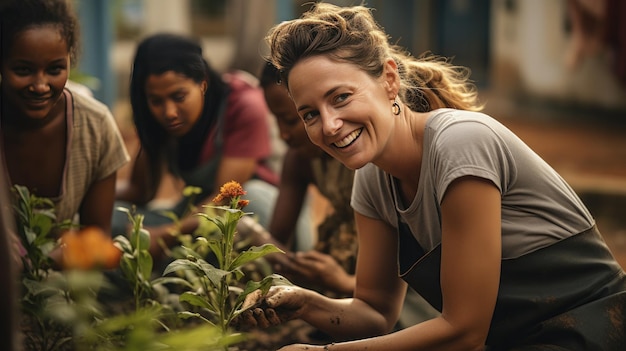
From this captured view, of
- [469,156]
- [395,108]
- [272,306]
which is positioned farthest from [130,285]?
[469,156]

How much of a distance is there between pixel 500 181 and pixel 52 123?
1.40 meters

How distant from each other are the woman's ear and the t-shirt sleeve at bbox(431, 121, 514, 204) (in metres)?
0.18

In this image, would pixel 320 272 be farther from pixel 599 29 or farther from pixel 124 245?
pixel 599 29

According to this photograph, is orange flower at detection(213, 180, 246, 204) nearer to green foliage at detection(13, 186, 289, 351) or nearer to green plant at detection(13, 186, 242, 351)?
green foliage at detection(13, 186, 289, 351)

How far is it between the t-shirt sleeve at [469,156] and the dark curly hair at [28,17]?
120 centimetres

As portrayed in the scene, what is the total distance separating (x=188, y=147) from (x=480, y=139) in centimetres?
207

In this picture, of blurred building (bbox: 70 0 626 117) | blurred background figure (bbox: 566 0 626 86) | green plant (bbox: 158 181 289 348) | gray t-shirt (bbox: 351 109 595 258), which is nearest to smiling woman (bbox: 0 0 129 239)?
green plant (bbox: 158 181 289 348)

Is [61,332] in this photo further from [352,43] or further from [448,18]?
[448,18]

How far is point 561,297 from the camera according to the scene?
282cm

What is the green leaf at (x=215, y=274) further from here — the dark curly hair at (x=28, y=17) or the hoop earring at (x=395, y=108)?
the dark curly hair at (x=28, y=17)

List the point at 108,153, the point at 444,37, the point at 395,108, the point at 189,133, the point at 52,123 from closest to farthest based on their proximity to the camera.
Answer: the point at 395,108, the point at 52,123, the point at 108,153, the point at 189,133, the point at 444,37

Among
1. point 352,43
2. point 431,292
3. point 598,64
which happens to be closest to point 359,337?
point 431,292

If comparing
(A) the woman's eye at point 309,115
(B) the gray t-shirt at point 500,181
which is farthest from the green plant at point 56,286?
(B) the gray t-shirt at point 500,181

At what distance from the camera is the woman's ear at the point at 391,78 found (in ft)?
9.36
